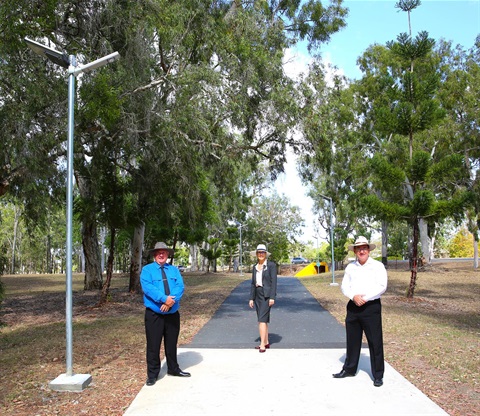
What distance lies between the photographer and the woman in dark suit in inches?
317

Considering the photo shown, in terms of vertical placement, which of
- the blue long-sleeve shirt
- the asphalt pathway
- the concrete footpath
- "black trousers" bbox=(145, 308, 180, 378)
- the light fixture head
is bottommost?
the asphalt pathway

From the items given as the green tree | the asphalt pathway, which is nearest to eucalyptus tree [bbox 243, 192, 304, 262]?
the green tree

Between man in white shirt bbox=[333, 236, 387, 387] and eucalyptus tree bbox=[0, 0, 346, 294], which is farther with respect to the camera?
eucalyptus tree bbox=[0, 0, 346, 294]

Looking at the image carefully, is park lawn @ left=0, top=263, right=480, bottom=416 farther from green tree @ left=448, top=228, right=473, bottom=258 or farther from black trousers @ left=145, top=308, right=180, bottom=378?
green tree @ left=448, top=228, right=473, bottom=258

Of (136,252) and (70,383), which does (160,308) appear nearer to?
(70,383)

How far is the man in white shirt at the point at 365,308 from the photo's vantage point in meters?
5.99

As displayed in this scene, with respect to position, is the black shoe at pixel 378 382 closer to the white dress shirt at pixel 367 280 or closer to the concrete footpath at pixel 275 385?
the concrete footpath at pixel 275 385

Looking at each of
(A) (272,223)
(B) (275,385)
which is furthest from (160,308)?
(A) (272,223)

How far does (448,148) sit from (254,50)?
21.6 meters

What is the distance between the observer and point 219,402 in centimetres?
540

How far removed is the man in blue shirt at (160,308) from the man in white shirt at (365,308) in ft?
6.67

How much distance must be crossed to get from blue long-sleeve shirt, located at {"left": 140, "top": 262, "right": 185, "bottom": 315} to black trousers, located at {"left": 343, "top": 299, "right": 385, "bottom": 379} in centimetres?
211

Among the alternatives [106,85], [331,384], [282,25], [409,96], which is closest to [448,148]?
[409,96]

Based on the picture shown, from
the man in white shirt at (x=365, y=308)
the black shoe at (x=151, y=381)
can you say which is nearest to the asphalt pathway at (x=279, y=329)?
the man in white shirt at (x=365, y=308)
